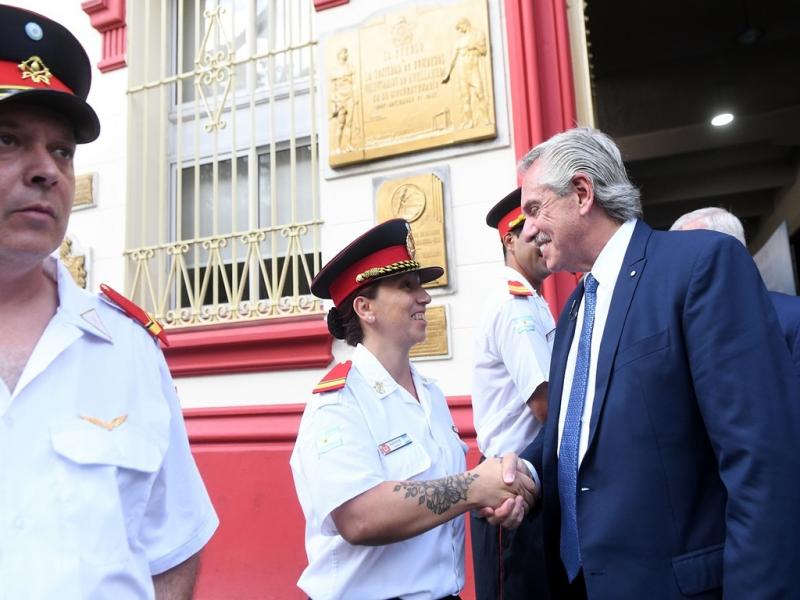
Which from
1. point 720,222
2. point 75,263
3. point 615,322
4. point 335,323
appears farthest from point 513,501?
point 75,263

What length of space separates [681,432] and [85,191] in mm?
4418

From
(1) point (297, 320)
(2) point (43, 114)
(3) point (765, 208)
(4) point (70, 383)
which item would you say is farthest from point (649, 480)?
(3) point (765, 208)

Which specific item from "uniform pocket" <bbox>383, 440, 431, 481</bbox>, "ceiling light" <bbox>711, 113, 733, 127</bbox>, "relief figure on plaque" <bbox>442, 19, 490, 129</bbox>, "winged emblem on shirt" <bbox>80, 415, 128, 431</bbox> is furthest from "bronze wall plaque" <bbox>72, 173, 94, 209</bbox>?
"ceiling light" <bbox>711, 113, 733, 127</bbox>

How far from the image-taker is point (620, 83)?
759cm

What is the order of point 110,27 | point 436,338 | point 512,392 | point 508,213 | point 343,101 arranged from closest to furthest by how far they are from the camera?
point 512,392 < point 508,213 < point 436,338 < point 343,101 < point 110,27

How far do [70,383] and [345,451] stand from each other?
0.73 metres

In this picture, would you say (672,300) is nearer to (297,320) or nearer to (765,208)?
(297,320)

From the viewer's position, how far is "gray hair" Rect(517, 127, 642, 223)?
5.82 ft

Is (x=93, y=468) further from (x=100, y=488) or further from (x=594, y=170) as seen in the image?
(x=594, y=170)

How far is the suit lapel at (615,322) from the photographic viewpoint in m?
1.54

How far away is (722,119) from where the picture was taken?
7863 millimetres

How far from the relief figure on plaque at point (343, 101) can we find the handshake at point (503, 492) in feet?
8.11

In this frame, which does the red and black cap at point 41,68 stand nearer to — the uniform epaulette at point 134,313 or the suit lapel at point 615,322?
the uniform epaulette at point 134,313

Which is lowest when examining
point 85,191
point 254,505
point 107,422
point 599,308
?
point 254,505
